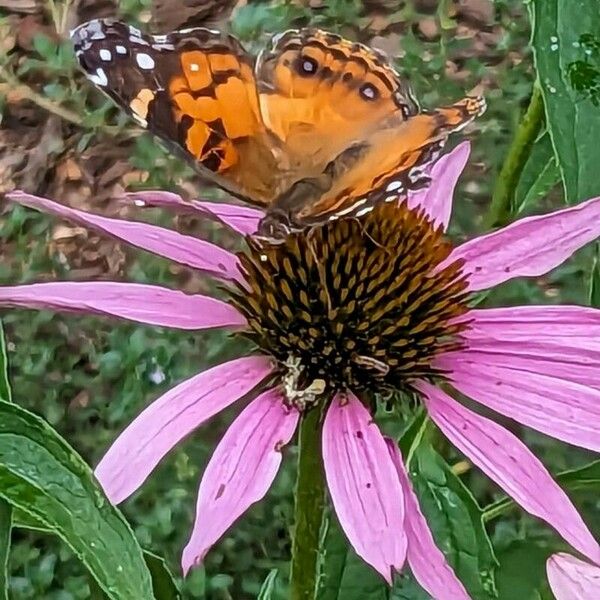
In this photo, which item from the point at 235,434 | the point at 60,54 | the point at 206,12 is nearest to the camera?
the point at 235,434

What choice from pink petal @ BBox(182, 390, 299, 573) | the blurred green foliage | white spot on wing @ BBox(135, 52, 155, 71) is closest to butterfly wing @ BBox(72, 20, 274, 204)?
white spot on wing @ BBox(135, 52, 155, 71)

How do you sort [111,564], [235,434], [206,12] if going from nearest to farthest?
[111,564] < [235,434] < [206,12]

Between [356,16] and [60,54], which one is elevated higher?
[356,16]

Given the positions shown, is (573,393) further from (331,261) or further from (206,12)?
(206,12)

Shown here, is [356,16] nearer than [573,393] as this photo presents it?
No

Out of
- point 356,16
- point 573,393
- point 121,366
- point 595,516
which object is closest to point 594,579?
point 573,393

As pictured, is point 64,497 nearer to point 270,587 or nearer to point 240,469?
point 240,469

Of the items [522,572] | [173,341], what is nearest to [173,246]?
[522,572]
